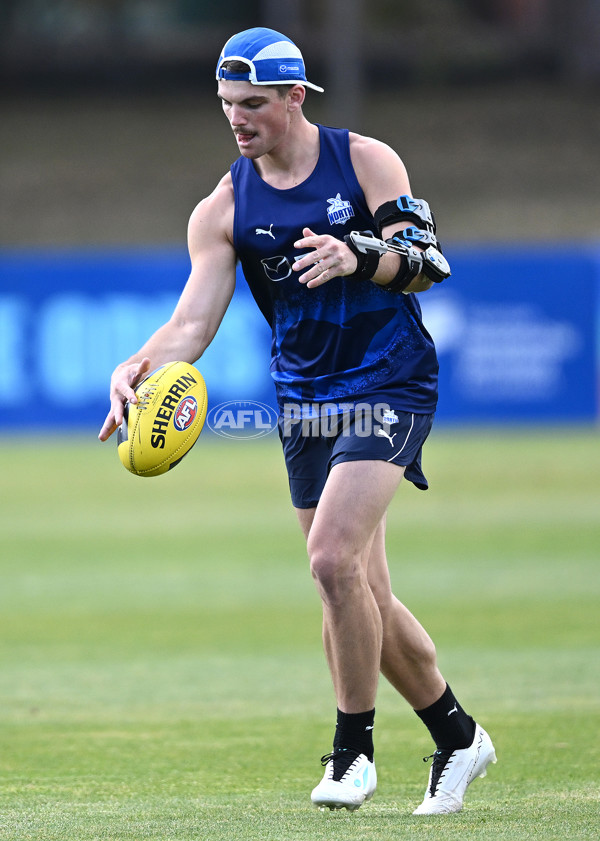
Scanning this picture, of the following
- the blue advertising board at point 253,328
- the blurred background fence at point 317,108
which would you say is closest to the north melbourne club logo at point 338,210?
the blue advertising board at point 253,328

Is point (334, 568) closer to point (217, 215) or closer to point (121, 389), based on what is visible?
point (121, 389)

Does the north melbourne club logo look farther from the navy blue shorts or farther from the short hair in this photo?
the navy blue shorts

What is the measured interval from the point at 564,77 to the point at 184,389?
3019cm

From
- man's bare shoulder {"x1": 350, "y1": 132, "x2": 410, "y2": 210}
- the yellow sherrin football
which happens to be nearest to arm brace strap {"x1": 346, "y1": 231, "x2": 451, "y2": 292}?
man's bare shoulder {"x1": 350, "y1": 132, "x2": 410, "y2": 210}

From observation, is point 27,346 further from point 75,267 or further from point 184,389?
point 184,389

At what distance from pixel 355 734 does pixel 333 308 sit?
4.69 ft

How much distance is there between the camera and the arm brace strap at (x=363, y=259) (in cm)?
458

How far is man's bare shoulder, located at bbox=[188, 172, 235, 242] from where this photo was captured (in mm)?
5125

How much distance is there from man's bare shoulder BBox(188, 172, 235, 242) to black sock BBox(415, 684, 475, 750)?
5.83 ft

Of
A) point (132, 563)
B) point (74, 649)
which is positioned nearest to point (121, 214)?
point (132, 563)

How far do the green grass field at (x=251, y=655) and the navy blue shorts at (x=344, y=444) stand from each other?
1.09 m

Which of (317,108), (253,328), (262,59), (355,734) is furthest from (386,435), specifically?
(317,108)

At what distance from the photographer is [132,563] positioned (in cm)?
1164

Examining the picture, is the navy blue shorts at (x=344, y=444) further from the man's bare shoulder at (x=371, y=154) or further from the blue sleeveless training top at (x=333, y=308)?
the man's bare shoulder at (x=371, y=154)
